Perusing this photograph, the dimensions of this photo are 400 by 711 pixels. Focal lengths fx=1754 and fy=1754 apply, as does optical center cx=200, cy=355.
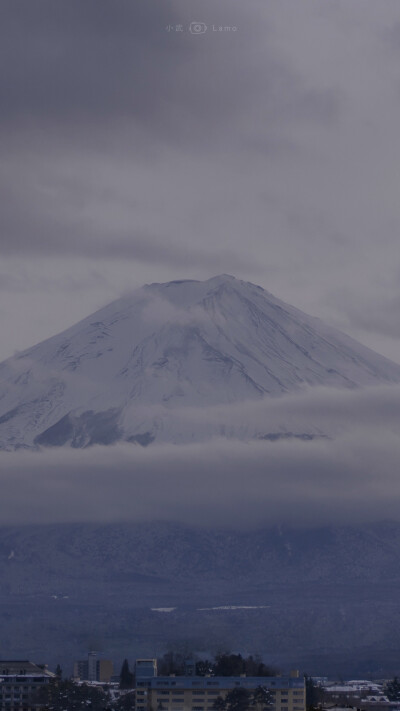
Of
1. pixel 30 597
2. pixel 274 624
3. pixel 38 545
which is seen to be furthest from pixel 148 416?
pixel 274 624

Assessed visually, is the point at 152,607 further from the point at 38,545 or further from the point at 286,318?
the point at 286,318

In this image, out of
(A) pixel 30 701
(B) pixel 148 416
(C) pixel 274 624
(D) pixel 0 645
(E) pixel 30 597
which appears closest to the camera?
(A) pixel 30 701

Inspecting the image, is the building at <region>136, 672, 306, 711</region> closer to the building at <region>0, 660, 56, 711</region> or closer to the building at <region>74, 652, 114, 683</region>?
the building at <region>0, 660, 56, 711</region>

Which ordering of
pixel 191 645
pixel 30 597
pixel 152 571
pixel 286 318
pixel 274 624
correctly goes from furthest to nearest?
pixel 286 318, pixel 152 571, pixel 30 597, pixel 274 624, pixel 191 645

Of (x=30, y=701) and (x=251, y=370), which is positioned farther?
(x=251, y=370)

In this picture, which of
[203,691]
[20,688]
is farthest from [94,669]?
[203,691]
